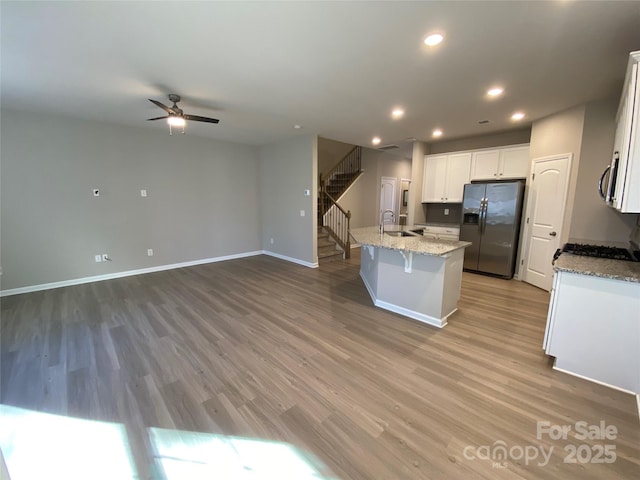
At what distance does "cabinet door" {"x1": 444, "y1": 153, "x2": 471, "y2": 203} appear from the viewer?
543 centimetres

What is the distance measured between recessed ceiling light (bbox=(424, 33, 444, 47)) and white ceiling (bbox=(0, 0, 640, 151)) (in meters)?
0.07

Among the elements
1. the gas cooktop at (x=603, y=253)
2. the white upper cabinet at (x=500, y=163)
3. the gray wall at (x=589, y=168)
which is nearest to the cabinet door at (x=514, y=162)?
the white upper cabinet at (x=500, y=163)

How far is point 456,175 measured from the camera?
5574 millimetres

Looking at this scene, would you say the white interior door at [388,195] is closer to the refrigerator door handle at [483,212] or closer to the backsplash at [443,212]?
the backsplash at [443,212]

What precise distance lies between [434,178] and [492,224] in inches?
67.4

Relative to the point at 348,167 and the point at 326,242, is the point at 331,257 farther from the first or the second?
the point at 348,167

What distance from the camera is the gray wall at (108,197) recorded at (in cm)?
400

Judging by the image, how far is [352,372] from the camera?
7.45 feet

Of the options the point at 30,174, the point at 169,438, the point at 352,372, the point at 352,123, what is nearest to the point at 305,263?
the point at 352,123

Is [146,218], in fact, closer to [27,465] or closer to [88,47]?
[88,47]

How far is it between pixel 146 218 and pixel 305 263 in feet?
11.0

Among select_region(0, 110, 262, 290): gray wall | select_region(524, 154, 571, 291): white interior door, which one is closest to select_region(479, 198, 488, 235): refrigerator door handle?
select_region(524, 154, 571, 291): white interior door

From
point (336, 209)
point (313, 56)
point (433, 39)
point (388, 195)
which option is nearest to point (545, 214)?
point (433, 39)

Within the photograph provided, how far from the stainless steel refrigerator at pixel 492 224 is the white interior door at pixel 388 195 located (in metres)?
3.30
